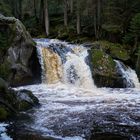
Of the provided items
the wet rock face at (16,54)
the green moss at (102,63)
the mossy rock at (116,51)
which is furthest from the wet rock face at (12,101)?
the mossy rock at (116,51)

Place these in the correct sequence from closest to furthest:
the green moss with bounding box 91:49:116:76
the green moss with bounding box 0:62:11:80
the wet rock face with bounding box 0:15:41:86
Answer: the green moss with bounding box 0:62:11:80 → the wet rock face with bounding box 0:15:41:86 → the green moss with bounding box 91:49:116:76

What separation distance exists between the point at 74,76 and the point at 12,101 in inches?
369

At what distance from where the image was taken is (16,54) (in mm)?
23344

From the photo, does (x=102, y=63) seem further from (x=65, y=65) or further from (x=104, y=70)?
(x=65, y=65)

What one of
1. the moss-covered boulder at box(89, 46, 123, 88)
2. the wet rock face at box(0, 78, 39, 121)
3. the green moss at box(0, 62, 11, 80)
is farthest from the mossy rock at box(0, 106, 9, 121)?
the moss-covered boulder at box(89, 46, 123, 88)

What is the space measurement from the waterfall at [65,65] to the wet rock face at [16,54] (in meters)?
0.69

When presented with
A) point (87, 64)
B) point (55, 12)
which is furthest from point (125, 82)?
point (55, 12)

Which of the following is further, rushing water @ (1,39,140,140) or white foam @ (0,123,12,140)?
rushing water @ (1,39,140,140)

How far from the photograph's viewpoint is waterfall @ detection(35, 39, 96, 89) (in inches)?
934

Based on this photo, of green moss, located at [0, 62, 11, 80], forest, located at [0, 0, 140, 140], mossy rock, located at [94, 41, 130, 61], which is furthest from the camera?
mossy rock, located at [94, 41, 130, 61]

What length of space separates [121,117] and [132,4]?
1953cm

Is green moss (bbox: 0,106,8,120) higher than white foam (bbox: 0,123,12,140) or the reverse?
higher

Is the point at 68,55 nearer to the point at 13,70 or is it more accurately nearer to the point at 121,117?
the point at 13,70

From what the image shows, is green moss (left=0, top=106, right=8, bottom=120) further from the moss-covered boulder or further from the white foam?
the moss-covered boulder
